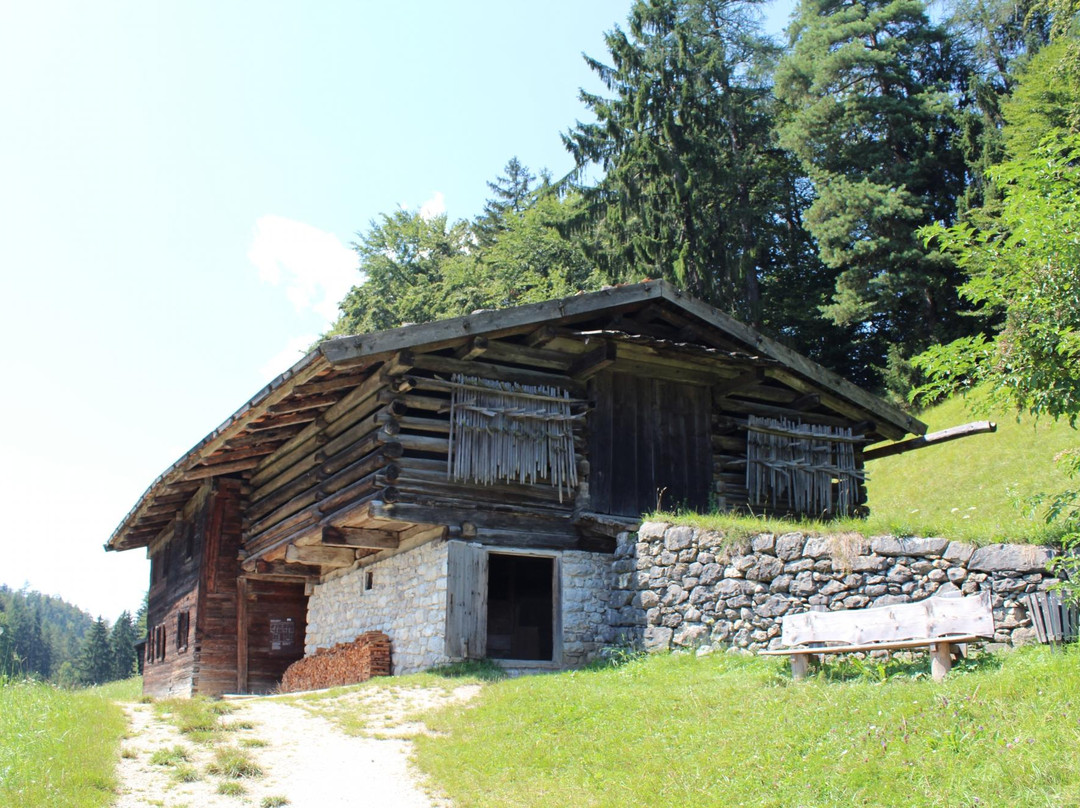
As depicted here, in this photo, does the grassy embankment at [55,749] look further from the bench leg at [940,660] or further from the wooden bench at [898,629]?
the bench leg at [940,660]

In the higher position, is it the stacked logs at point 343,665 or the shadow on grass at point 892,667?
the shadow on grass at point 892,667

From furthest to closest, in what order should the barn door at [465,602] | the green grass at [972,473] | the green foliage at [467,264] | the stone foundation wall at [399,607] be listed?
1. the green foliage at [467,264]
2. the green grass at [972,473]
3. the stone foundation wall at [399,607]
4. the barn door at [465,602]

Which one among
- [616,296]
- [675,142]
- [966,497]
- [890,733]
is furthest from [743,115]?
[890,733]

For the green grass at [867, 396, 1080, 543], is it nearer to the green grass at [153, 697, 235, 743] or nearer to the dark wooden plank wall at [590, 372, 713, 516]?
the dark wooden plank wall at [590, 372, 713, 516]

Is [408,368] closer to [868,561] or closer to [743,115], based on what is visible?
[868,561]

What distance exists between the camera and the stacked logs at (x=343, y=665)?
14.9 m

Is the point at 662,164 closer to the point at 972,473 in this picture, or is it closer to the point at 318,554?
the point at 972,473

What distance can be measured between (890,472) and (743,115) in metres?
15.4

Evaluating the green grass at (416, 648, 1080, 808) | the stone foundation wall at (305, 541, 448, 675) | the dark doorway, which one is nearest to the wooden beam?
the dark doorway

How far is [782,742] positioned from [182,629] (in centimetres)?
1640

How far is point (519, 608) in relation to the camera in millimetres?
20797

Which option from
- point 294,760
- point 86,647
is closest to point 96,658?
point 86,647

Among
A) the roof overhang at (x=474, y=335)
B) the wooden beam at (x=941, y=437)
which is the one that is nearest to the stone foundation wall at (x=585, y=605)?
the roof overhang at (x=474, y=335)

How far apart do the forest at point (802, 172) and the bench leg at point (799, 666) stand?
61.7ft
